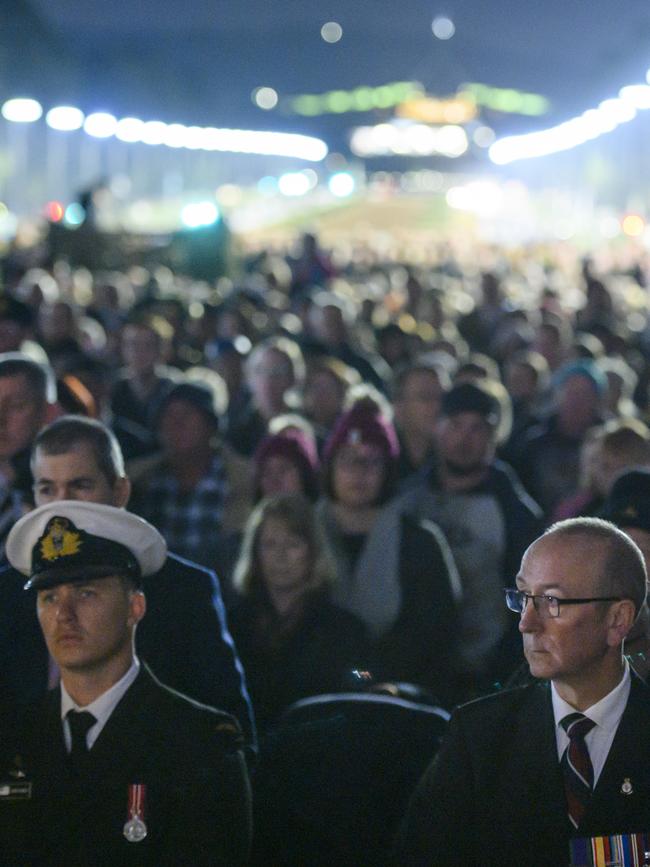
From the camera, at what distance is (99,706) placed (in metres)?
4.31

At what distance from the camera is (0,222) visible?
4916cm

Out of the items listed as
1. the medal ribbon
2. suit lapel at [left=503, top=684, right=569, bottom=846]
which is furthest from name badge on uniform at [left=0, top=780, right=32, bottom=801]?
suit lapel at [left=503, top=684, right=569, bottom=846]

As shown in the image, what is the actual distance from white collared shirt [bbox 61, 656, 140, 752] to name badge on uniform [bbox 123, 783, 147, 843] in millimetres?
176

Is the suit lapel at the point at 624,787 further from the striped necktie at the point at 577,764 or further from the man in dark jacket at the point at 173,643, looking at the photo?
the man in dark jacket at the point at 173,643

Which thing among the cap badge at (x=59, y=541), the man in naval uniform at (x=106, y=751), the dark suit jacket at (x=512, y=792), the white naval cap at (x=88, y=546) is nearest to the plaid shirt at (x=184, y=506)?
the white naval cap at (x=88, y=546)

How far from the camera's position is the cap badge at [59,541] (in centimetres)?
448

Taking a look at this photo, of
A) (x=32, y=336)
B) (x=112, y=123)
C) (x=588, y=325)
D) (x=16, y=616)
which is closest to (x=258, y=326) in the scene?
(x=588, y=325)

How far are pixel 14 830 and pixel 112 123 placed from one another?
152 feet

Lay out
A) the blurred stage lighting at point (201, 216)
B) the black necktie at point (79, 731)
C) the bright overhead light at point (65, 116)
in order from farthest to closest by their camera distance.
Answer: the bright overhead light at point (65, 116) < the blurred stage lighting at point (201, 216) < the black necktie at point (79, 731)

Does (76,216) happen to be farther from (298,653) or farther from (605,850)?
(605,850)

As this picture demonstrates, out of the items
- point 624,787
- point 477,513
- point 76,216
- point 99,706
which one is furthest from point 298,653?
point 76,216

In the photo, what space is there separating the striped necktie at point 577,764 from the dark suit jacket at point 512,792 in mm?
30

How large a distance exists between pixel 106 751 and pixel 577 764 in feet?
3.67

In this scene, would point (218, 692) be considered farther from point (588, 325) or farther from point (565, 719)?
point (588, 325)
